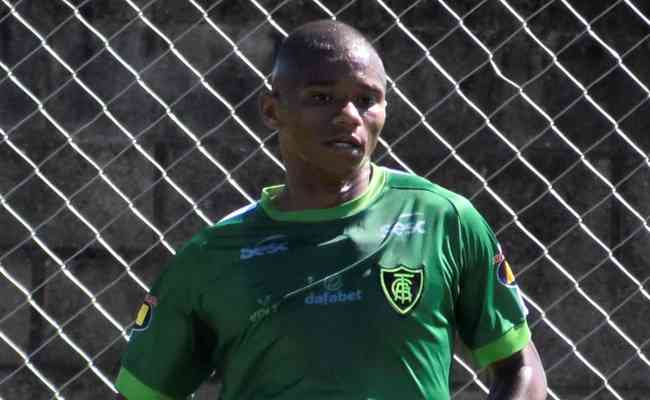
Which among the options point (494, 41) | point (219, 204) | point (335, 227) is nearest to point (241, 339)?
point (335, 227)

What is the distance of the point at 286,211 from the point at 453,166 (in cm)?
133

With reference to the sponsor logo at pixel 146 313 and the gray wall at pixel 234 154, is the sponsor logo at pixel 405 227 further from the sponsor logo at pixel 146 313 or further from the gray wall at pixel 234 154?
the gray wall at pixel 234 154

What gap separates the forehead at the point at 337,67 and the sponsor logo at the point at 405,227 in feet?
0.84

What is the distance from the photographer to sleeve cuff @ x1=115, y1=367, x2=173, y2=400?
8.89 ft

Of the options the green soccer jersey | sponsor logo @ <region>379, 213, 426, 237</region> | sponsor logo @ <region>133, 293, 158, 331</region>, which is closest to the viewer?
the green soccer jersey

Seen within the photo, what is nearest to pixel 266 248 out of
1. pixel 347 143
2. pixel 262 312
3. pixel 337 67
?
pixel 262 312

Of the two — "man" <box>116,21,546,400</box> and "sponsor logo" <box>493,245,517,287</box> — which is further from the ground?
"man" <box>116,21,546,400</box>

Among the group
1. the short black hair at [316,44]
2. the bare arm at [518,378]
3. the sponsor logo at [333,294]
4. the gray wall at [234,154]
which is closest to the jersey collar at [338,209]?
the sponsor logo at [333,294]

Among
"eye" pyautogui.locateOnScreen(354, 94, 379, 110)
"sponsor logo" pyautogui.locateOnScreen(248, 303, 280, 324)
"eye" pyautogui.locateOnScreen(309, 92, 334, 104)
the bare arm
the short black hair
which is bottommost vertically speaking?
the bare arm

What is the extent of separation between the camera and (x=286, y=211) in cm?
272

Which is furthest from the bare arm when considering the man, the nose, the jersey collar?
the nose

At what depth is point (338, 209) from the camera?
2660mm

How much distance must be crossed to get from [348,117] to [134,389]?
0.65m

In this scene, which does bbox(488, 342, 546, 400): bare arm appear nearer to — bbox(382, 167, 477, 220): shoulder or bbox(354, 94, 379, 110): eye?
bbox(382, 167, 477, 220): shoulder
